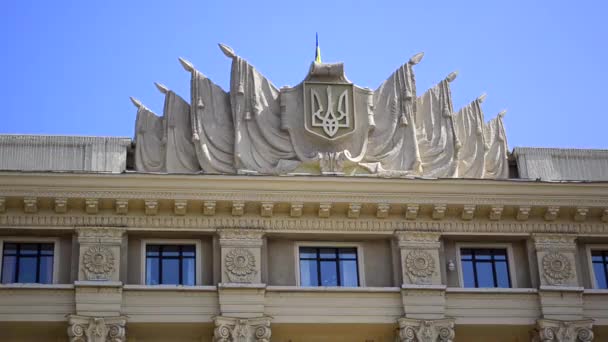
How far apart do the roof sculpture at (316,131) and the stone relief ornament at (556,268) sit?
7.55ft

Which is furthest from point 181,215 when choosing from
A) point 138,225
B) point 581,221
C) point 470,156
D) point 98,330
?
point 581,221

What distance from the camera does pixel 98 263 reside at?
32750 mm

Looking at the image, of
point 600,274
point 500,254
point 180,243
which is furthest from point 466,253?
point 180,243

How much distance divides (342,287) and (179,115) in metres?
5.56

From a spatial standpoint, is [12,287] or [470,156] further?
[470,156]

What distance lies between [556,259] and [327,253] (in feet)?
17.1

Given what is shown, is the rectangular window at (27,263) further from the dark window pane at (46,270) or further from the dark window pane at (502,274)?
the dark window pane at (502,274)

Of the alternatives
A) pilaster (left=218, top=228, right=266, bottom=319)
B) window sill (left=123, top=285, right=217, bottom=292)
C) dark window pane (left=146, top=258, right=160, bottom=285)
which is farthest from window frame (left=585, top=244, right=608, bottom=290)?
dark window pane (left=146, top=258, right=160, bottom=285)

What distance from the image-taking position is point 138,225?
3331 centimetres

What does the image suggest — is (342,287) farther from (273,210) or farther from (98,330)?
(98,330)

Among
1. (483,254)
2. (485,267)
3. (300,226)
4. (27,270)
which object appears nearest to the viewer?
(27,270)

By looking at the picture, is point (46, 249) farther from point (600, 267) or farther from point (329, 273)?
point (600, 267)

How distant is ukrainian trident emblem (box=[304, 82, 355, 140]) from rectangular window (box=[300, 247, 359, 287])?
2.64 metres

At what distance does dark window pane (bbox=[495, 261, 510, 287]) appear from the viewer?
34469mm
